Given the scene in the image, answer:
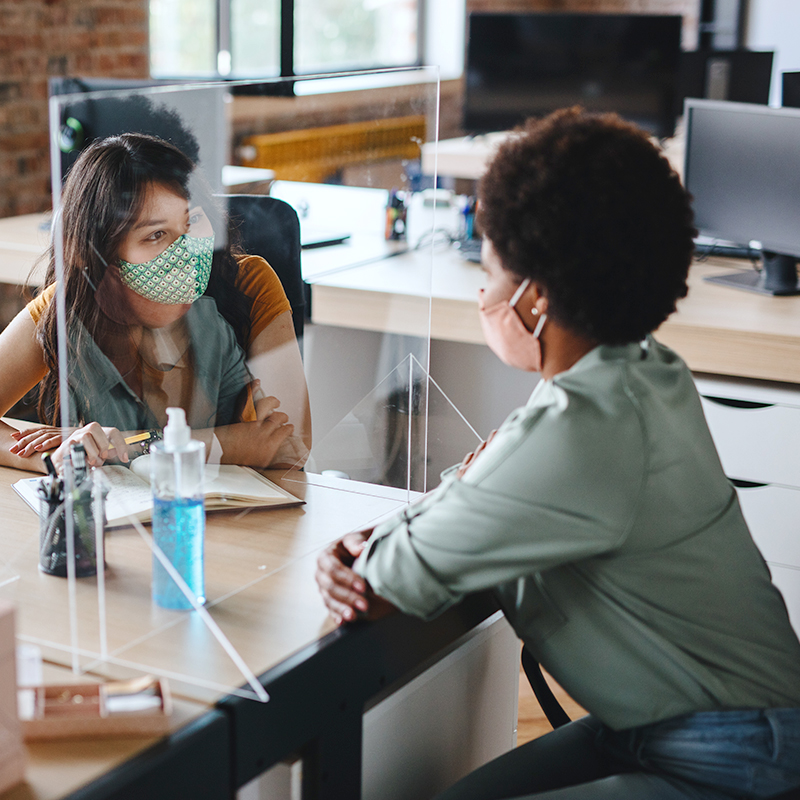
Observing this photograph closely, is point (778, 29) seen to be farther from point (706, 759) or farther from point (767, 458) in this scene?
point (706, 759)

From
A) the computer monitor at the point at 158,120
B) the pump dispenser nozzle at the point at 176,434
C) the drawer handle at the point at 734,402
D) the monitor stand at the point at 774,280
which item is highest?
the computer monitor at the point at 158,120

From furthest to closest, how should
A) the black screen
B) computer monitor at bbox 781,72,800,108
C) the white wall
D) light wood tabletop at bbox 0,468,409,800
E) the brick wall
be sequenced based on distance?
the white wall < the brick wall < computer monitor at bbox 781,72,800,108 < the black screen < light wood tabletop at bbox 0,468,409,800

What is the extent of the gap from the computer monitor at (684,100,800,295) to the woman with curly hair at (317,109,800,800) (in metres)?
1.58

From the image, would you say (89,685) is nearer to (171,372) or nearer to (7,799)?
(7,799)

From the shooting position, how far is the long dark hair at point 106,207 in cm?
92

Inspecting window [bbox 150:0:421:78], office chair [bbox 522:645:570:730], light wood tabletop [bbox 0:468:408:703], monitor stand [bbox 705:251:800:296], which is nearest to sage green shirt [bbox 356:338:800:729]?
light wood tabletop [bbox 0:468:408:703]

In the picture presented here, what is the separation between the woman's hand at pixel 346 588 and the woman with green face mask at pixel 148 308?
171 millimetres

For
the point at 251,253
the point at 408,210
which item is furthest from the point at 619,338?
the point at 408,210

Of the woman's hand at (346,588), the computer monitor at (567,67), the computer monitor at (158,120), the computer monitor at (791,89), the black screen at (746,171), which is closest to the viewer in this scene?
the computer monitor at (158,120)

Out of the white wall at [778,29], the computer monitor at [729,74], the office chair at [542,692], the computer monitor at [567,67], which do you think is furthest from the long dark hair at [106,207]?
the white wall at [778,29]

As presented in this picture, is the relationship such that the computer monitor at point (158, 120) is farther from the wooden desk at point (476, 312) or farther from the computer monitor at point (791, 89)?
the computer monitor at point (791, 89)

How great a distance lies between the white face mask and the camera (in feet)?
3.34

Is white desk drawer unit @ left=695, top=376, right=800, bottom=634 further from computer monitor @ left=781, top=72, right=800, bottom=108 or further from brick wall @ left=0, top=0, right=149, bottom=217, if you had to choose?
brick wall @ left=0, top=0, right=149, bottom=217

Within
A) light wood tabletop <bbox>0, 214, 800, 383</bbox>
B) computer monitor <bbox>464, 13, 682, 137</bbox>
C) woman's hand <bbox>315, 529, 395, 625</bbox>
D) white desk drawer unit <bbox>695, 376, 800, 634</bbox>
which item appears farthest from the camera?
computer monitor <bbox>464, 13, 682, 137</bbox>
